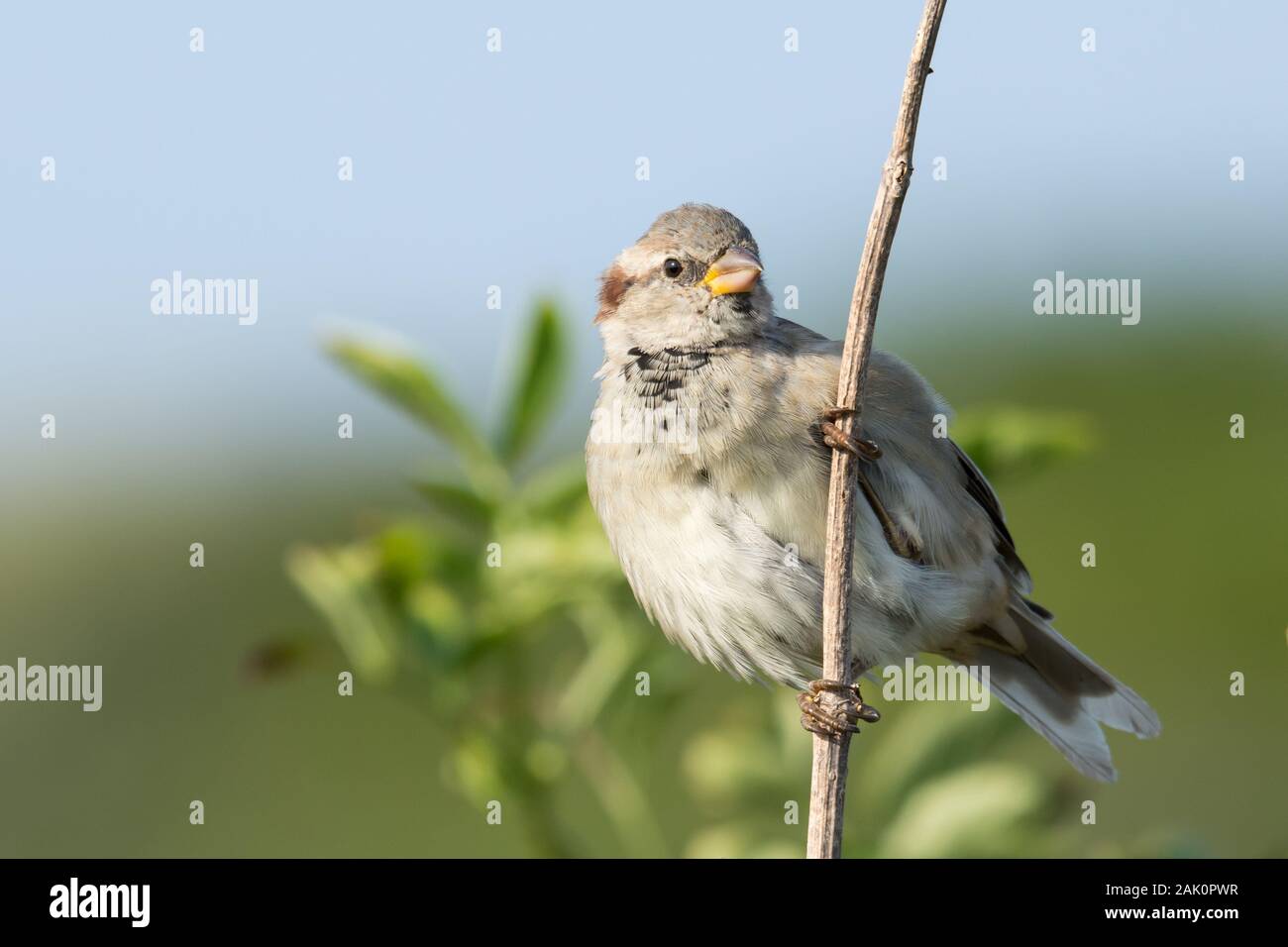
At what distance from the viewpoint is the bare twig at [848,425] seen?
8.10 feet

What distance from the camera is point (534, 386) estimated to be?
122 inches

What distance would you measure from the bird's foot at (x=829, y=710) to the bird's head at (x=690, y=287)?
3.36ft

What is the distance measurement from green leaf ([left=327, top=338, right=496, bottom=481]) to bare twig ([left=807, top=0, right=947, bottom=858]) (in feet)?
2.52

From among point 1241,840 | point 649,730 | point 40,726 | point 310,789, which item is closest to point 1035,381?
point 1241,840

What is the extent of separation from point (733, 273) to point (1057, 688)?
1740mm

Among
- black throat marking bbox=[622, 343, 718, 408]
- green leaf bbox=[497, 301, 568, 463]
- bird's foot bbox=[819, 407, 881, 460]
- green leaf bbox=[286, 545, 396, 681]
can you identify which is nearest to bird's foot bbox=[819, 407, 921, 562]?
bird's foot bbox=[819, 407, 881, 460]

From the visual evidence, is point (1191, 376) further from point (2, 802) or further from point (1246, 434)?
point (2, 802)

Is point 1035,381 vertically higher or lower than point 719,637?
higher

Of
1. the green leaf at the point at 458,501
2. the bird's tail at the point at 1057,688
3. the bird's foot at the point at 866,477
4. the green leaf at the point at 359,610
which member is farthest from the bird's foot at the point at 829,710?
the bird's tail at the point at 1057,688

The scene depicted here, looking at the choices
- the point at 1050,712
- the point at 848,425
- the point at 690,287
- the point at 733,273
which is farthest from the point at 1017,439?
the point at 1050,712

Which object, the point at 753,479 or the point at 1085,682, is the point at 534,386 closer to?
the point at 753,479

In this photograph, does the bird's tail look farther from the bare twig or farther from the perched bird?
the bare twig

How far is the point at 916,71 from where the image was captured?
2.46 metres

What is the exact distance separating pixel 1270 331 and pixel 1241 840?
3.79 meters
